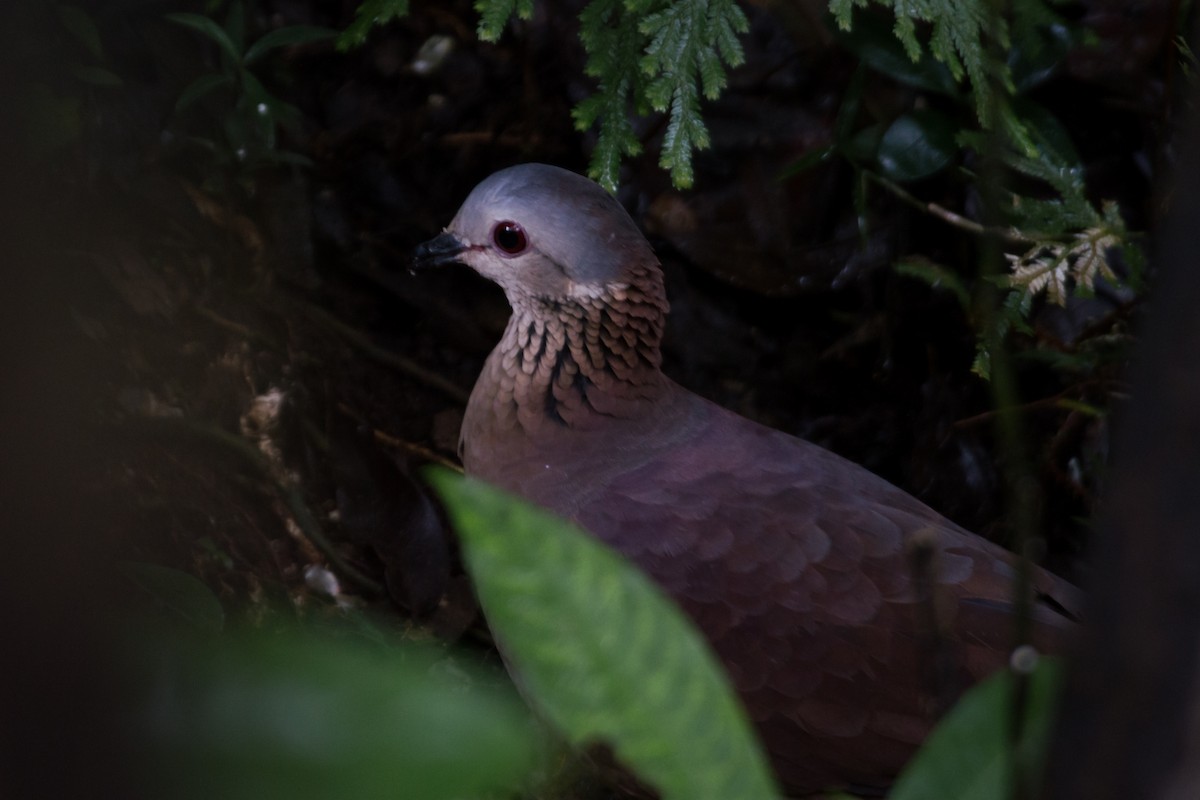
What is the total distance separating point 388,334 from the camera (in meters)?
2.90

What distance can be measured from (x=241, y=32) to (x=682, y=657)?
2.36 meters

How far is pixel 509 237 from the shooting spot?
80.4 inches

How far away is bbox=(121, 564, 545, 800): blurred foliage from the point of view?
47cm

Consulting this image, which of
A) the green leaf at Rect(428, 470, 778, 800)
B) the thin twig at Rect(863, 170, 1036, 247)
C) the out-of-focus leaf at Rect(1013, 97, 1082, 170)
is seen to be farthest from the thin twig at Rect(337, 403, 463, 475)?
the green leaf at Rect(428, 470, 778, 800)

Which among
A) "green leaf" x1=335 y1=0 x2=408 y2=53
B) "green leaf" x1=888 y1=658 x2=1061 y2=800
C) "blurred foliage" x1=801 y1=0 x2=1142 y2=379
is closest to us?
"green leaf" x1=888 y1=658 x2=1061 y2=800

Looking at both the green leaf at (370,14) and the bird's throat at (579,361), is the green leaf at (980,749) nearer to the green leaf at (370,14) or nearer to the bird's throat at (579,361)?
the bird's throat at (579,361)

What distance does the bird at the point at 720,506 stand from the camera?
1.76 m

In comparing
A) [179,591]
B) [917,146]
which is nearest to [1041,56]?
[917,146]

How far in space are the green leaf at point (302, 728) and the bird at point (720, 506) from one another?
1.19 meters

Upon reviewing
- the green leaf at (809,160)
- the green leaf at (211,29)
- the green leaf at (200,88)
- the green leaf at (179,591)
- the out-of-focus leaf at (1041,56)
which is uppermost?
the out-of-focus leaf at (1041,56)

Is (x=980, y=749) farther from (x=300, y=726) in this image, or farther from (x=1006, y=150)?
(x=1006, y=150)

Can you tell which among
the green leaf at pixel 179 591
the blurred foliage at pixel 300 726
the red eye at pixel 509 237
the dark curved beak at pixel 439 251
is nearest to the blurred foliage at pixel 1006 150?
the red eye at pixel 509 237

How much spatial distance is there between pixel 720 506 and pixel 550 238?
1.77 feet

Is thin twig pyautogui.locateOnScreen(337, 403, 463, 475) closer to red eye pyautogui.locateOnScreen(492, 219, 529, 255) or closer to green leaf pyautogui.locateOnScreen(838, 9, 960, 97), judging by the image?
red eye pyautogui.locateOnScreen(492, 219, 529, 255)
